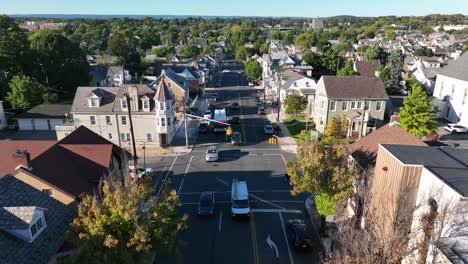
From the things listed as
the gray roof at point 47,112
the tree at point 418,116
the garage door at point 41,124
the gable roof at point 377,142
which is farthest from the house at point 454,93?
the garage door at point 41,124

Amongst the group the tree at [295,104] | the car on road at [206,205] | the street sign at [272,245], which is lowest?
the street sign at [272,245]

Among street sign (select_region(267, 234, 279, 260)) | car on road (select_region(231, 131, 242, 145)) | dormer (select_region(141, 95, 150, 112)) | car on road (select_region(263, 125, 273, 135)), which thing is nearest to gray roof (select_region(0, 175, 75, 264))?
street sign (select_region(267, 234, 279, 260))

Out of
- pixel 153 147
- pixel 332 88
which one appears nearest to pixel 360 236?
pixel 153 147

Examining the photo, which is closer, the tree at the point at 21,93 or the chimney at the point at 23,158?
the chimney at the point at 23,158

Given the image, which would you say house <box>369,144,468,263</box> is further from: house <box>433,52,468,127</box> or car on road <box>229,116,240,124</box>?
house <box>433,52,468,127</box>

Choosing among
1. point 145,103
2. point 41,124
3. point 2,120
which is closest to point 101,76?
point 2,120

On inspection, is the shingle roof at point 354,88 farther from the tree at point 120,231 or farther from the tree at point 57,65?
the tree at point 57,65
